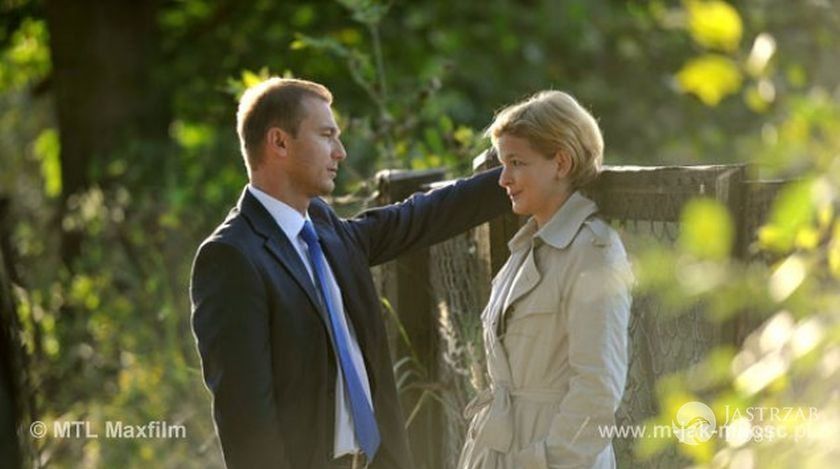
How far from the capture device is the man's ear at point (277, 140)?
4.40 meters

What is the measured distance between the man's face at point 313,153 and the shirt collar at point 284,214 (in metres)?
0.06

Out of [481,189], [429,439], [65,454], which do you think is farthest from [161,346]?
[481,189]

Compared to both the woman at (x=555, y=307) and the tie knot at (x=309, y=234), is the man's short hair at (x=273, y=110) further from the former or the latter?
the woman at (x=555, y=307)

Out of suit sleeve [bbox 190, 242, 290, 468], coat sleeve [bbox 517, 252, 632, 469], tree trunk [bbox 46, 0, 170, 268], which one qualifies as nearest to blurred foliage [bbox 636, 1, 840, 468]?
coat sleeve [bbox 517, 252, 632, 469]

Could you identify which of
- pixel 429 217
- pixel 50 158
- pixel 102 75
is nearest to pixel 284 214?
pixel 429 217

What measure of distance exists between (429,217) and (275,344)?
705 mm

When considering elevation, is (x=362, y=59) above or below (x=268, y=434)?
above

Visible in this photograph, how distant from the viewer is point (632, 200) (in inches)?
158

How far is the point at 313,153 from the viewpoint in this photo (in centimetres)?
441

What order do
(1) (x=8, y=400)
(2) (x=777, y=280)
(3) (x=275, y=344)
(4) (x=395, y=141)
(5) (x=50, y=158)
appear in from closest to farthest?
(2) (x=777, y=280), (1) (x=8, y=400), (3) (x=275, y=344), (4) (x=395, y=141), (5) (x=50, y=158)

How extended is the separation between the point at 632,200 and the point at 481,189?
2.32 feet

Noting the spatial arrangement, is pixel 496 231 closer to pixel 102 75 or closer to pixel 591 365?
pixel 591 365

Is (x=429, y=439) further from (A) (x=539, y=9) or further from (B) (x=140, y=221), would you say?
(A) (x=539, y=9)

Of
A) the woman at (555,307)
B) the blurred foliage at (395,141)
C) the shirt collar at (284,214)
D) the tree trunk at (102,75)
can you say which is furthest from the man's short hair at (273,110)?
the tree trunk at (102,75)
